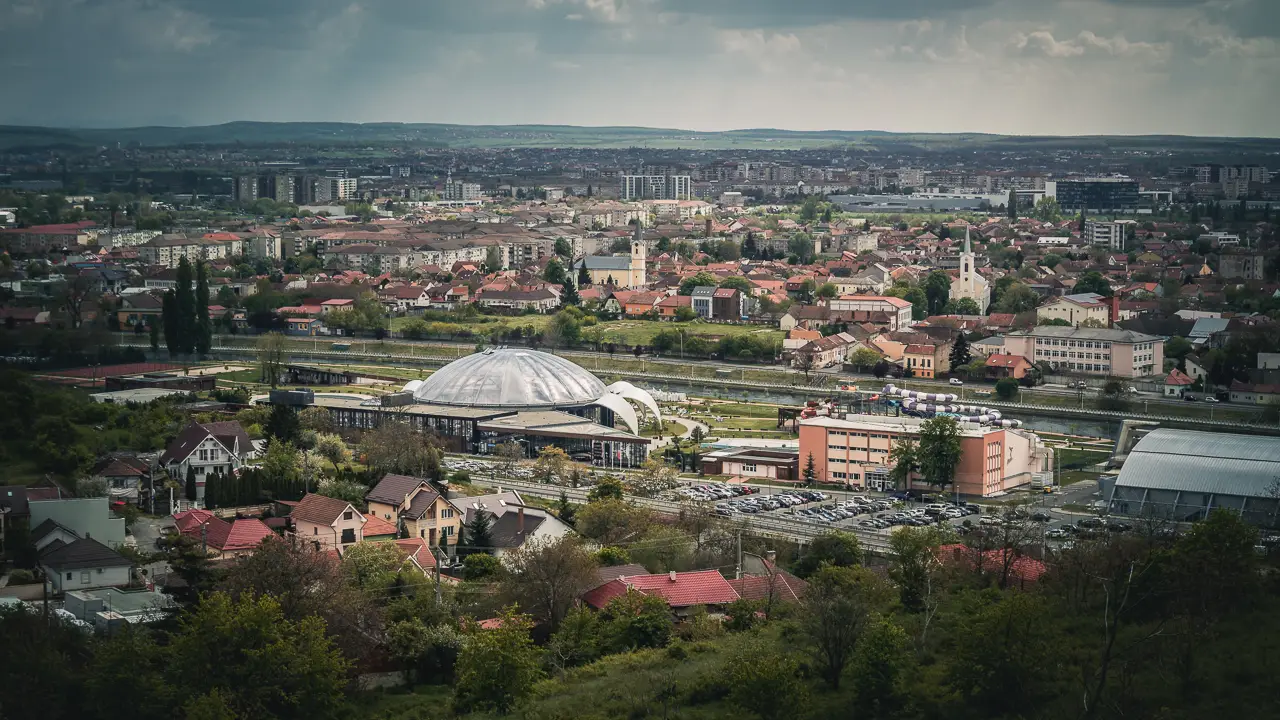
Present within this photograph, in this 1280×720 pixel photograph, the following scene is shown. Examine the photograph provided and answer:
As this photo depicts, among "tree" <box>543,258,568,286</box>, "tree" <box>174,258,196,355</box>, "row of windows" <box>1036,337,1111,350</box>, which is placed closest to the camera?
"row of windows" <box>1036,337,1111,350</box>

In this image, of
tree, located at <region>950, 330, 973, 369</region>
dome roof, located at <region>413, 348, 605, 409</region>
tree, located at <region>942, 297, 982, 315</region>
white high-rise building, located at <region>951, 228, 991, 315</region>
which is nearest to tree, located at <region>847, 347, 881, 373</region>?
tree, located at <region>950, 330, 973, 369</region>

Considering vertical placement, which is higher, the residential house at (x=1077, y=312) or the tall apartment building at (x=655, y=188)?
the tall apartment building at (x=655, y=188)

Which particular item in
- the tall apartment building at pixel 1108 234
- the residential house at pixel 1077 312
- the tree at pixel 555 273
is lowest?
the residential house at pixel 1077 312

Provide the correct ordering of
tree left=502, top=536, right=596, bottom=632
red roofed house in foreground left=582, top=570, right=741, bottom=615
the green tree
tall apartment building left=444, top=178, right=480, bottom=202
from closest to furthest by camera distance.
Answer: the green tree
tree left=502, top=536, right=596, bottom=632
red roofed house in foreground left=582, top=570, right=741, bottom=615
tall apartment building left=444, top=178, right=480, bottom=202

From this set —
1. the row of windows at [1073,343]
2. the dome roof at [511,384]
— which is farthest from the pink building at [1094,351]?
the dome roof at [511,384]

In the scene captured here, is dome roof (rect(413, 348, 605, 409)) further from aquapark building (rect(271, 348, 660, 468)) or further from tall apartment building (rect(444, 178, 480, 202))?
tall apartment building (rect(444, 178, 480, 202))

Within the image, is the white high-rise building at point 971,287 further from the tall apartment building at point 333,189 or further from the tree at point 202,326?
the tall apartment building at point 333,189

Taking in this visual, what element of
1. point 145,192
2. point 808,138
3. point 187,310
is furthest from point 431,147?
point 187,310

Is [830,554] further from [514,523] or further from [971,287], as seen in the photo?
[971,287]
